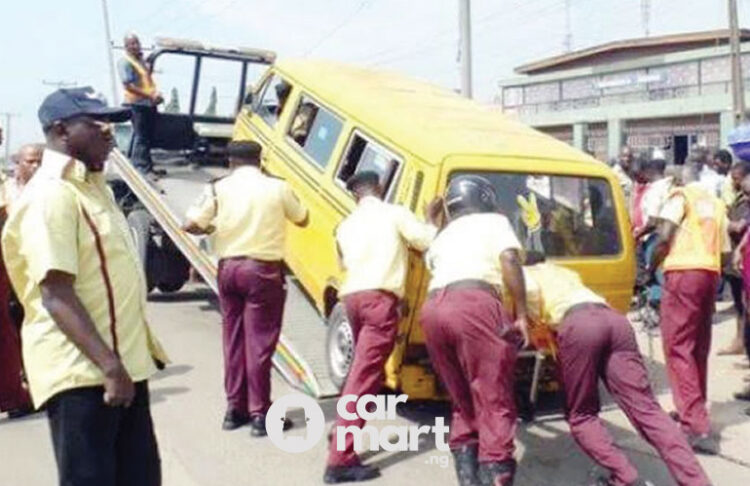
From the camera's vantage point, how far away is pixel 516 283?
177 inches

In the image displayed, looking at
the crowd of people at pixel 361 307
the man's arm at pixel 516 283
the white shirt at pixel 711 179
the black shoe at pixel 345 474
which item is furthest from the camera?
the white shirt at pixel 711 179

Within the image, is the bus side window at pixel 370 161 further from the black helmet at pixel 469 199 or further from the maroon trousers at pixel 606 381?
the maroon trousers at pixel 606 381

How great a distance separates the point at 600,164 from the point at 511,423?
254 centimetres

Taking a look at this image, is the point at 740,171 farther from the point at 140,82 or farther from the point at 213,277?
the point at 140,82

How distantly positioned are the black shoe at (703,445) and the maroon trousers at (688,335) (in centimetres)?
8

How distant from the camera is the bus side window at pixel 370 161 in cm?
597

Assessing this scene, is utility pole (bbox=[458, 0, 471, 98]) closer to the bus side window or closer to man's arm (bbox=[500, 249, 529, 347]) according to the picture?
the bus side window

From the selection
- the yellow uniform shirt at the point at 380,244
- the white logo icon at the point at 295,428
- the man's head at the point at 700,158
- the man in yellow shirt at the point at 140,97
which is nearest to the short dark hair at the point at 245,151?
the yellow uniform shirt at the point at 380,244

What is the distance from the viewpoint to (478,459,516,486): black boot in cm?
437

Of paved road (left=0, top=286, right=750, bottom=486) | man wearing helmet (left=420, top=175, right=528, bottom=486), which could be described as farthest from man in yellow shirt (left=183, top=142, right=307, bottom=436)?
man wearing helmet (left=420, top=175, right=528, bottom=486)

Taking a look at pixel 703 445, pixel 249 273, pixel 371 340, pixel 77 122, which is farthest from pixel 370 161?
pixel 77 122

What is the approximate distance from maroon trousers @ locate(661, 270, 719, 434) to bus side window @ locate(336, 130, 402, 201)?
190cm

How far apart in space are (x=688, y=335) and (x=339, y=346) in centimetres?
229

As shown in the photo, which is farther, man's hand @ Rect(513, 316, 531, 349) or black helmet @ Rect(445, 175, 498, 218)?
black helmet @ Rect(445, 175, 498, 218)
